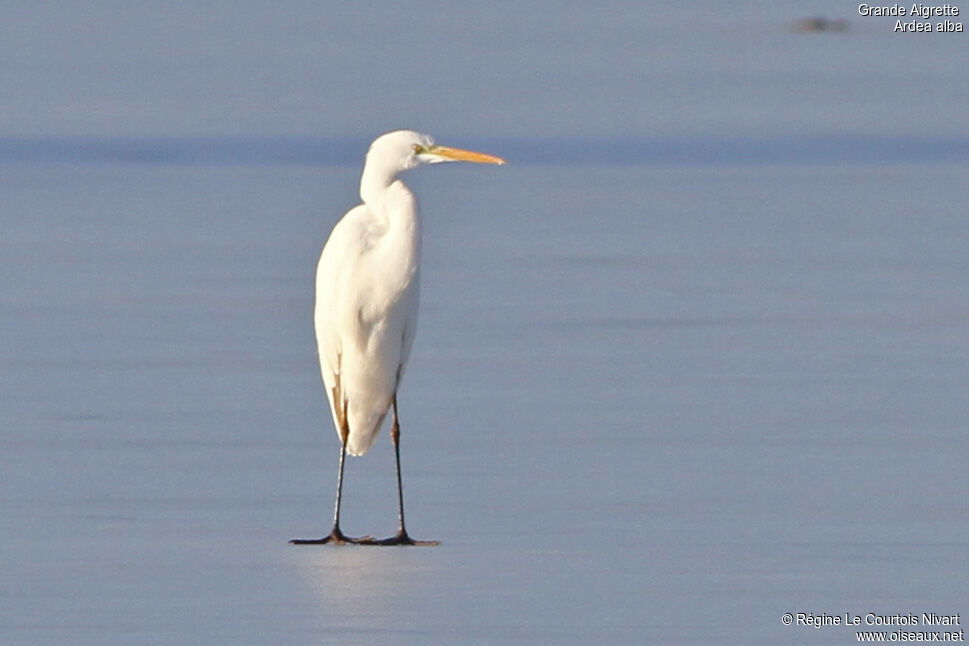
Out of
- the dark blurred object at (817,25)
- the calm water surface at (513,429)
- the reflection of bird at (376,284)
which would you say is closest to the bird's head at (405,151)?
the reflection of bird at (376,284)

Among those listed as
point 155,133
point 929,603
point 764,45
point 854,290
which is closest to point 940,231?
point 854,290

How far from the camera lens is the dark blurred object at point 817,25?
29500mm

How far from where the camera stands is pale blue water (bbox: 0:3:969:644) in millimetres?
6246

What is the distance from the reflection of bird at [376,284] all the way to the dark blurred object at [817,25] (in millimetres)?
22619

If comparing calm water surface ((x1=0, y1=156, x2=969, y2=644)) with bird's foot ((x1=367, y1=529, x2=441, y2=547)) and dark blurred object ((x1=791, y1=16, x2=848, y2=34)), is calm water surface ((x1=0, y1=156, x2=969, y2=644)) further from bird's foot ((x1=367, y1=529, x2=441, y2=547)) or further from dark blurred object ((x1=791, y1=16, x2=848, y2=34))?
dark blurred object ((x1=791, y1=16, x2=848, y2=34))

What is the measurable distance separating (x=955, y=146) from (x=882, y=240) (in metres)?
6.29

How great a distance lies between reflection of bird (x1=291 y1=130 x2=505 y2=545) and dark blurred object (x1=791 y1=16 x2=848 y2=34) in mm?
22619

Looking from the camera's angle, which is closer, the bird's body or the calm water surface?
the calm water surface

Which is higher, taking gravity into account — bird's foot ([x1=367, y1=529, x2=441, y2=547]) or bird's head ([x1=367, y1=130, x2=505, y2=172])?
bird's head ([x1=367, y1=130, x2=505, y2=172])

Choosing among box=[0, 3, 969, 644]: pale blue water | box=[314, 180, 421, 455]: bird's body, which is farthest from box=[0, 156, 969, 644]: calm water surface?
box=[314, 180, 421, 455]: bird's body

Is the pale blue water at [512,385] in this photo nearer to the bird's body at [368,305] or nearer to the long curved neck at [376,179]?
the bird's body at [368,305]

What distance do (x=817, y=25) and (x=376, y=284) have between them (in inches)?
917

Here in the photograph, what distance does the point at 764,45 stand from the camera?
92.1ft

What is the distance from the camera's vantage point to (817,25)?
29.8 meters
